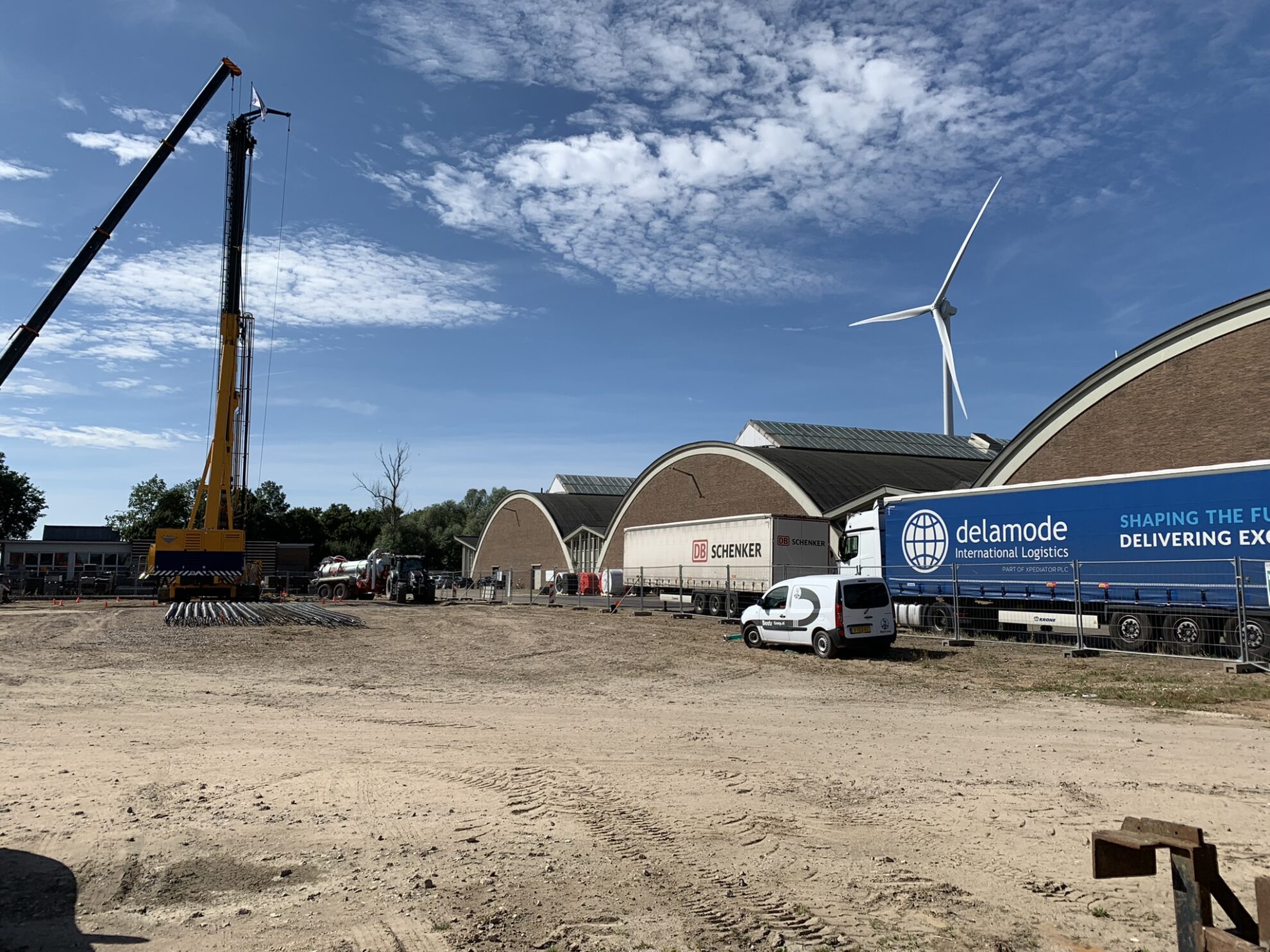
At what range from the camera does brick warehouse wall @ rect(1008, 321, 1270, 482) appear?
27.0 metres

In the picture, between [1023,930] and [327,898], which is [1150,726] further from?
[327,898]

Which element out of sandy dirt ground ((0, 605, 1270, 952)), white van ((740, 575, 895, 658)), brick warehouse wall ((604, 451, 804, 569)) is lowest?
sandy dirt ground ((0, 605, 1270, 952))

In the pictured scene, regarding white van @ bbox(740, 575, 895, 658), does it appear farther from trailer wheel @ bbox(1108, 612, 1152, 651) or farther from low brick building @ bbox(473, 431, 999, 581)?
low brick building @ bbox(473, 431, 999, 581)

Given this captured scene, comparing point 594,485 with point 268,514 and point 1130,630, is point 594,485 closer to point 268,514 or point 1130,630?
point 268,514

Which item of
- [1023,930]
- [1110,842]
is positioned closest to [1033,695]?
[1023,930]

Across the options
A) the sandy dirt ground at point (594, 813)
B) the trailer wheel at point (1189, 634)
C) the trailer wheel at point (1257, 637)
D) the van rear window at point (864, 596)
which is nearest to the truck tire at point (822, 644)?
the van rear window at point (864, 596)

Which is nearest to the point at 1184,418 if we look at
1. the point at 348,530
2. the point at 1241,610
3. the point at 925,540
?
the point at 925,540

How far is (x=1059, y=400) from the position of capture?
3338 cm

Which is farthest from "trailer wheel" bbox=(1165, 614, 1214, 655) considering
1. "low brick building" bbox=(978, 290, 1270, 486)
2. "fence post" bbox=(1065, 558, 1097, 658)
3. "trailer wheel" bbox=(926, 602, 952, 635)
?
"low brick building" bbox=(978, 290, 1270, 486)

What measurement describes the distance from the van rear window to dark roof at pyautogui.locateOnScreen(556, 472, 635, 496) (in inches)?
2598

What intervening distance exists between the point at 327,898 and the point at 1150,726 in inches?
380

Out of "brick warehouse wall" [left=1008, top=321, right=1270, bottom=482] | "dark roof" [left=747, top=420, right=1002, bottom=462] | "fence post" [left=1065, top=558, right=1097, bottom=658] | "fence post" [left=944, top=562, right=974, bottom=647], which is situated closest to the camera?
"fence post" [left=1065, top=558, right=1097, bottom=658]

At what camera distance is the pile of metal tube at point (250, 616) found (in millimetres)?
25672

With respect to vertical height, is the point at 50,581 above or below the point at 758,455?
below
